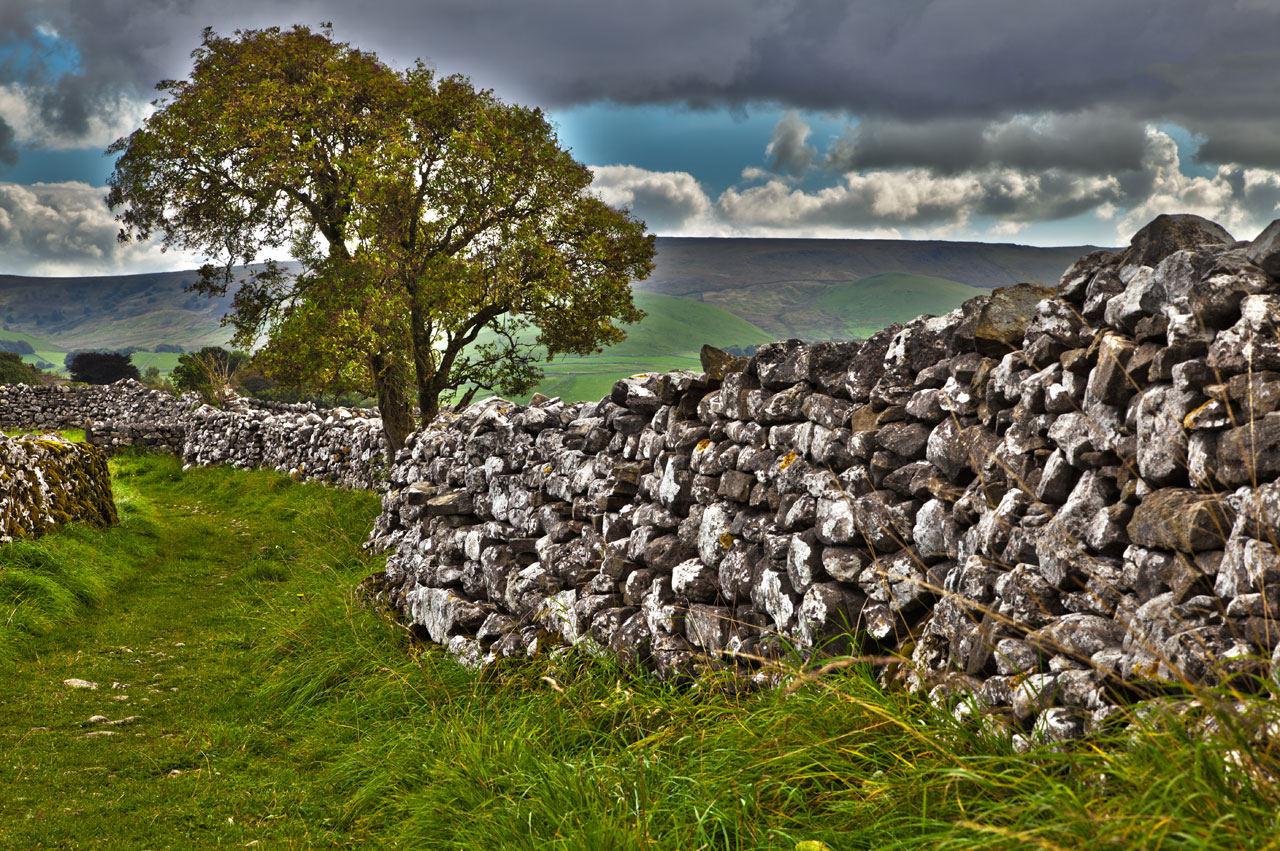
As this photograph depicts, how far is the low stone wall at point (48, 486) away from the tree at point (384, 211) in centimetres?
333

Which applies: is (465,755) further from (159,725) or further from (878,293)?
(878,293)

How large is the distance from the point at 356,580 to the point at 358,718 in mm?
4037

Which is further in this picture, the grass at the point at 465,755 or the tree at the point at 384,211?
the tree at the point at 384,211

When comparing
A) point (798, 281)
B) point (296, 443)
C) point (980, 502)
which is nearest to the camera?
point (980, 502)

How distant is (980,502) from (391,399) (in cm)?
1252

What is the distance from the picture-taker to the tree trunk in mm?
14406

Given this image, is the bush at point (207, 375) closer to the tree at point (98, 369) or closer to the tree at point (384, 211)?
the tree at point (384, 211)

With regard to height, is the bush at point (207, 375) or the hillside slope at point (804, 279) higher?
the hillside slope at point (804, 279)

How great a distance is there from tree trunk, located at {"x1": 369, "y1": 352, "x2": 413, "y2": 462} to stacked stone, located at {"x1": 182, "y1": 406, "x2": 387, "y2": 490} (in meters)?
0.51

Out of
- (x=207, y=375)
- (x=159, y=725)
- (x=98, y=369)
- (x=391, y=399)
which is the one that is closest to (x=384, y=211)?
(x=391, y=399)

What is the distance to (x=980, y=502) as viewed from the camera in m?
3.72

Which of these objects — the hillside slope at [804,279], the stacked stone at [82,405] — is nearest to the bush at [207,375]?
the stacked stone at [82,405]

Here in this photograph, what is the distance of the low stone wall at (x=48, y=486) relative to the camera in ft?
32.3

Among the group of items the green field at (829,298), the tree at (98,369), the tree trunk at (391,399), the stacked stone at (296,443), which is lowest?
the stacked stone at (296,443)
